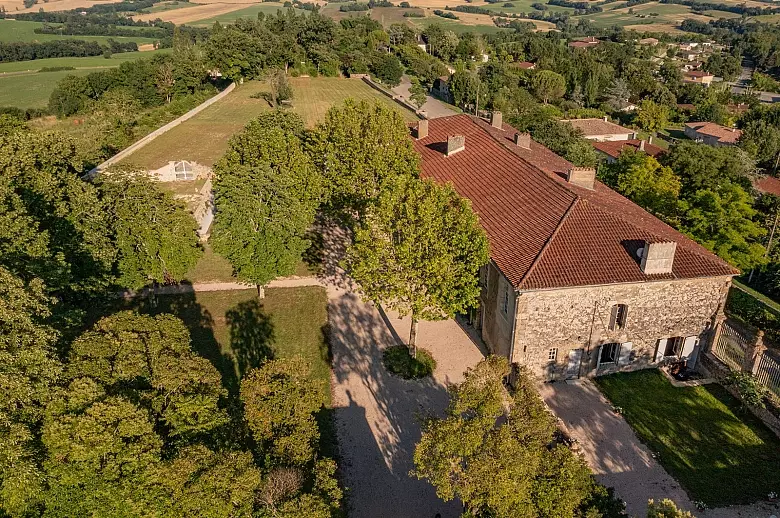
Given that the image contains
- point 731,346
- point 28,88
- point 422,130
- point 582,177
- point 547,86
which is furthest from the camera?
point 28,88

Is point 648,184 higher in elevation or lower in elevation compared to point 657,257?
lower

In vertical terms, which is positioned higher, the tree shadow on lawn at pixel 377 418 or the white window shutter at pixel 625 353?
the white window shutter at pixel 625 353

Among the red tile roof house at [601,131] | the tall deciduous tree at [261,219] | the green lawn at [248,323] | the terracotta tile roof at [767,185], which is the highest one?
the tall deciduous tree at [261,219]

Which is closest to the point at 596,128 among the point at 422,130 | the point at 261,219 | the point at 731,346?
the point at 422,130

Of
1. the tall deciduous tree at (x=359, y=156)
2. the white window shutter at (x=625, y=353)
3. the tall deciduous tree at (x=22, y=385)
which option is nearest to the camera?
the tall deciduous tree at (x=22, y=385)

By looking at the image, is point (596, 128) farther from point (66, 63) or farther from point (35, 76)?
point (66, 63)

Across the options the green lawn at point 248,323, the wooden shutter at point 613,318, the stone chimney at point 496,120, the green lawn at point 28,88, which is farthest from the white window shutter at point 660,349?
the green lawn at point 28,88

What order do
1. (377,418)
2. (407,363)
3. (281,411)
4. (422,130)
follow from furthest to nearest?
1. (422,130)
2. (407,363)
3. (377,418)
4. (281,411)

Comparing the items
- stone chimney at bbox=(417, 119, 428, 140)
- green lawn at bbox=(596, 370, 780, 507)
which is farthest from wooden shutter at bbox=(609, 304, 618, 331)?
stone chimney at bbox=(417, 119, 428, 140)

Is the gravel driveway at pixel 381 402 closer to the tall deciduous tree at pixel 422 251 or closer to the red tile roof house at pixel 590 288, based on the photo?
the red tile roof house at pixel 590 288
